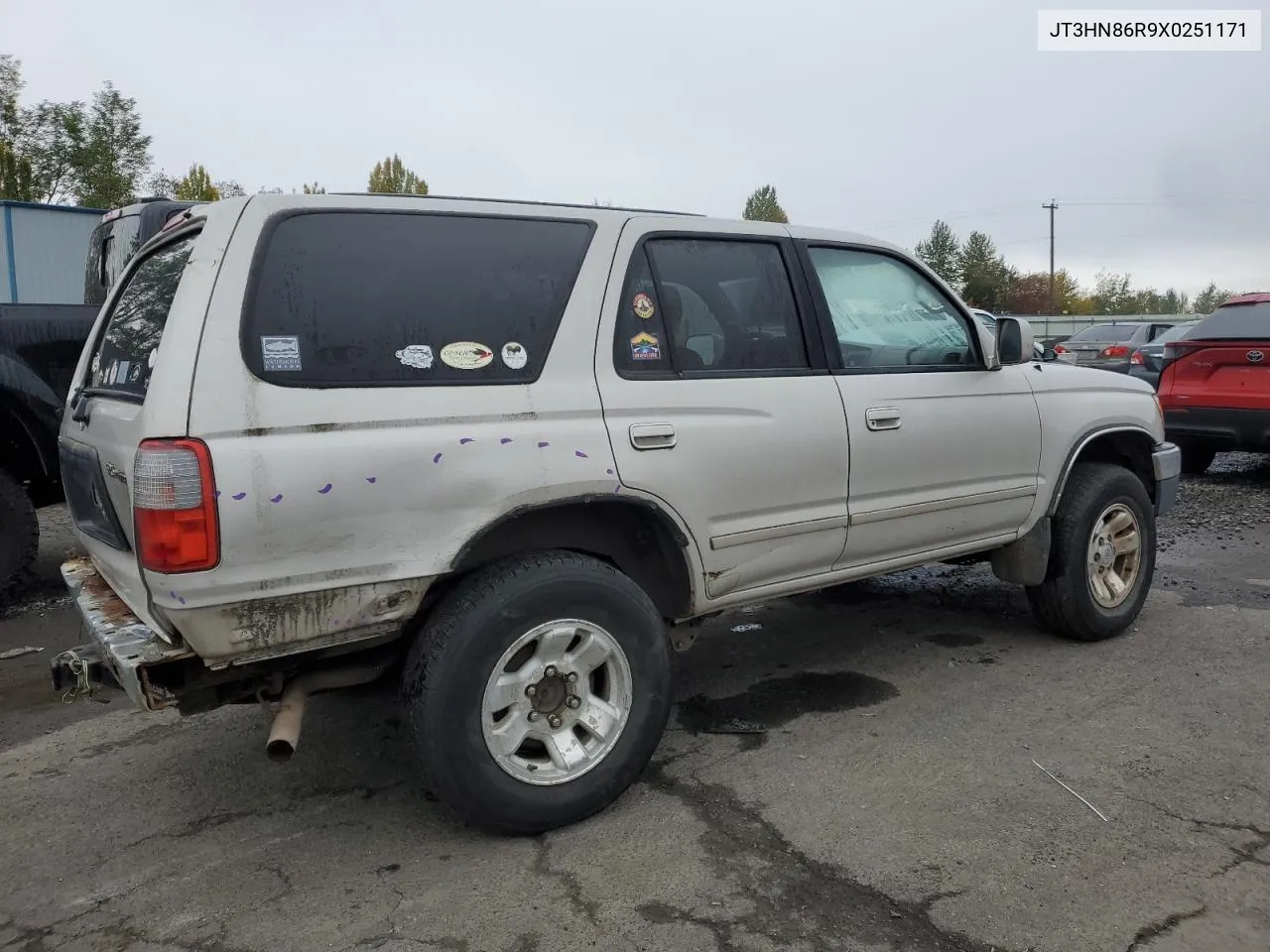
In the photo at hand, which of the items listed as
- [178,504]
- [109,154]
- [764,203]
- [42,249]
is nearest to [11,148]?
[109,154]

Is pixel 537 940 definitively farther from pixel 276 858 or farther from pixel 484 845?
pixel 276 858

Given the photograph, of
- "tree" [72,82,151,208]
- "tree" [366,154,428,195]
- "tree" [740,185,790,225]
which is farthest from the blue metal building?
"tree" [740,185,790,225]

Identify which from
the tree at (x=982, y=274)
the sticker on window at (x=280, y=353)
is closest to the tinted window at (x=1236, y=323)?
the sticker on window at (x=280, y=353)

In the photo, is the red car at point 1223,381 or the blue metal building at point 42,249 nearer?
the red car at point 1223,381

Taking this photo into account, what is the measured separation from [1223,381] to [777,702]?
6388mm

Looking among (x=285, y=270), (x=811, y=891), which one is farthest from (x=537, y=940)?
(x=285, y=270)

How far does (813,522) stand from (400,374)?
62.5 inches

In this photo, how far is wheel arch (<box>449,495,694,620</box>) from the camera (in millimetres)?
2988

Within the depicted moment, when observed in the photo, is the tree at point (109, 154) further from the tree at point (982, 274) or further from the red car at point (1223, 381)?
the tree at point (982, 274)

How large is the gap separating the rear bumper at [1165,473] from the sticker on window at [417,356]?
3.81 meters

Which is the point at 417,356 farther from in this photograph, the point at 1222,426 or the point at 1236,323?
the point at 1236,323

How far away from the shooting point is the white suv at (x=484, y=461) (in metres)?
2.56

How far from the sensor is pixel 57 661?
2.94 metres

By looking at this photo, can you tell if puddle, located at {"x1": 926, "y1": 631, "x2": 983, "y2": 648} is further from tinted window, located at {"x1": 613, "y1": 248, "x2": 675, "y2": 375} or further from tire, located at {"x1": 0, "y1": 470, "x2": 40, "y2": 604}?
tire, located at {"x1": 0, "y1": 470, "x2": 40, "y2": 604}
